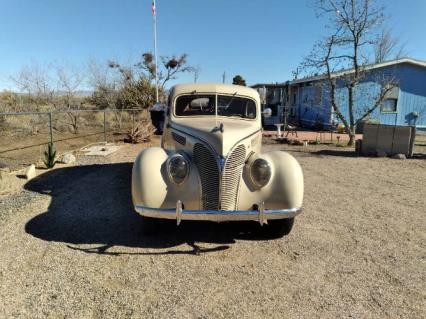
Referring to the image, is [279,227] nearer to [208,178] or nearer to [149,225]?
[208,178]

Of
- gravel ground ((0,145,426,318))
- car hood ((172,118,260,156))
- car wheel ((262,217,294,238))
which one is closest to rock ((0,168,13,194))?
gravel ground ((0,145,426,318))

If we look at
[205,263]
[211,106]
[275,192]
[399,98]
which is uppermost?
[399,98]

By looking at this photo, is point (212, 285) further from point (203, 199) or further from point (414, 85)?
point (414, 85)

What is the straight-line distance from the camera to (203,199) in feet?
13.1

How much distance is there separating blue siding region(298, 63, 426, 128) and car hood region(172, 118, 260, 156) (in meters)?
15.0

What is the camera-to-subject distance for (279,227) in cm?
444

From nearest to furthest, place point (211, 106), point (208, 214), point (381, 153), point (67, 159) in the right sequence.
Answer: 1. point (208, 214)
2. point (211, 106)
3. point (67, 159)
4. point (381, 153)

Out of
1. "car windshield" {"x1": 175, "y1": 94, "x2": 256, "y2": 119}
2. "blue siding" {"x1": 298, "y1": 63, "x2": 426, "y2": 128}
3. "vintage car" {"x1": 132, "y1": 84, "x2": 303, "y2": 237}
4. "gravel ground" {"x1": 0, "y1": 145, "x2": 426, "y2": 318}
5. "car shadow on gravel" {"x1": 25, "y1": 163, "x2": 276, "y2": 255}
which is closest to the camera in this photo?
"gravel ground" {"x1": 0, "y1": 145, "x2": 426, "y2": 318}

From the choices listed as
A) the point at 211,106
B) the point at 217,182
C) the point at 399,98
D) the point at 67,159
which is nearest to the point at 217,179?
the point at 217,182

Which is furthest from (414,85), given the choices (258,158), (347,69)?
(258,158)

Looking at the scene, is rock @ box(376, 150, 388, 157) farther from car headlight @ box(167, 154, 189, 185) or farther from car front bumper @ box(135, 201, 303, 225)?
car headlight @ box(167, 154, 189, 185)

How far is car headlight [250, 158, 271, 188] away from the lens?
13.3 feet

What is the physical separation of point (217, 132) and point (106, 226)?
2153mm

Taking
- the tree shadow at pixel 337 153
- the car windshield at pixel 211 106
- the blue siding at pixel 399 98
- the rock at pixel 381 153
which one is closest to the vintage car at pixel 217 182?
the car windshield at pixel 211 106
